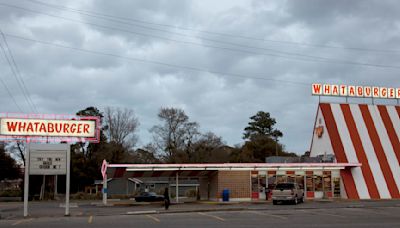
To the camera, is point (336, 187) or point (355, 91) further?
point (355, 91)

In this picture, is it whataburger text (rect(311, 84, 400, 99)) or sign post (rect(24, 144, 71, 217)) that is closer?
sign post (rect(24, 144, 71, 217))

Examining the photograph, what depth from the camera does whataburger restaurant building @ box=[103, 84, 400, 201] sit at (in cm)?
4191

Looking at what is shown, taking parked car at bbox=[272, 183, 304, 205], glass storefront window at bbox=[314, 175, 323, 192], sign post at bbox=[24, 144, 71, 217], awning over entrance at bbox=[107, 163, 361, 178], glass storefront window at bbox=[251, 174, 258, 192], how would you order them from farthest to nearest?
glass storefront window at bbox=[314, 175, 323, 192] < glass storefront window at bbox=[251, 174, 258, 192] < awning over entrance at bbox=[107, 163, 361, 178] < parked car at bbox=[272, 183, 304, 205] < sign post at bbox=[24, 144, 71, 217]

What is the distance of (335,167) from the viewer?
44.0m

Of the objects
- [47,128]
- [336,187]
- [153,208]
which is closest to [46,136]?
[47,128]

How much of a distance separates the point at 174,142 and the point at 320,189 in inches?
1475

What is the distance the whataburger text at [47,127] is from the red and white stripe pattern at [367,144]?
26254mm

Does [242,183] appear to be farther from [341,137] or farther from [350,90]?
[350,90]

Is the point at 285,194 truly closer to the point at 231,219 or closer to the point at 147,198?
the point at 231,219

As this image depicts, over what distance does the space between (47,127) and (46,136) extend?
0.66 metres

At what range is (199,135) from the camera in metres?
81.0

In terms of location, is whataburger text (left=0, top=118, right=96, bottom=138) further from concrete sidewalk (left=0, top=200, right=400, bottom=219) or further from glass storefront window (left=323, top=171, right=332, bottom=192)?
glass storefront window (left=323, top=171, right=332, bottom=192)

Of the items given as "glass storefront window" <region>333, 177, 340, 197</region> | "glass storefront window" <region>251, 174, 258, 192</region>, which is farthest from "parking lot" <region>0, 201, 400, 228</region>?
"glass storefront window" <region>333, 177, 340, 197</region>

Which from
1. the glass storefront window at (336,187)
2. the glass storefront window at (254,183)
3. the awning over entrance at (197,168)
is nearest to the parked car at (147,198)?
the awning over entrance at (197,168)
